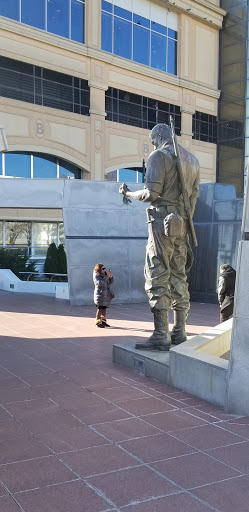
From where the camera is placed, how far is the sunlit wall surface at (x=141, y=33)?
27.5 m

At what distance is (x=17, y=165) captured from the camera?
2522 cm

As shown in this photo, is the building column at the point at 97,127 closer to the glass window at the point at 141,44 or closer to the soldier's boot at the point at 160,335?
the glass window at the point at 141,44

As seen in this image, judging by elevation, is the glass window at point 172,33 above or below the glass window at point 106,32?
above

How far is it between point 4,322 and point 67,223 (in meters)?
→ 3.79

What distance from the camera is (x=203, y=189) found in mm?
15055

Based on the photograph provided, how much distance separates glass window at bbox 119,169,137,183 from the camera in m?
29.0

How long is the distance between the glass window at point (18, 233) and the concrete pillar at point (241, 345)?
23.2 meters

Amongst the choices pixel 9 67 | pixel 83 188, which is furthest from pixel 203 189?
pixel 9 67

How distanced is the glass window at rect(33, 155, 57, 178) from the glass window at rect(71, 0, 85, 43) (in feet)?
20.7

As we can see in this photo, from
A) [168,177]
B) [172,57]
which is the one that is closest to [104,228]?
[168,177]

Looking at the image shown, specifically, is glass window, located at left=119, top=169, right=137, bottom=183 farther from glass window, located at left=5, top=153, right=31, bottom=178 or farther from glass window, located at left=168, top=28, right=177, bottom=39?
glass window, located at left=168, top=28, right=177, bottom=39

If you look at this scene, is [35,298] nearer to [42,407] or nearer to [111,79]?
[42,407]

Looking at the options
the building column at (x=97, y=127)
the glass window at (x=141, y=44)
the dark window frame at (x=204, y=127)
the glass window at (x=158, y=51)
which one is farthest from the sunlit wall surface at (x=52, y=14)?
the dark window frame at (x=204, y=127)

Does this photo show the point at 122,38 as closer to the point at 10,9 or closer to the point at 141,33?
the point at 141,33
